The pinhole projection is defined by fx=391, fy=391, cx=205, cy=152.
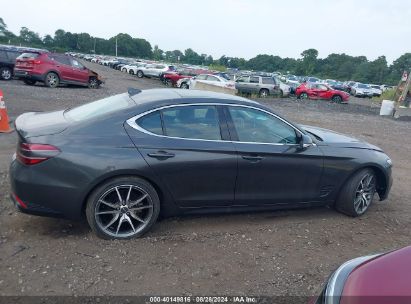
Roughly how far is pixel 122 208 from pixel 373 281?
2577mm

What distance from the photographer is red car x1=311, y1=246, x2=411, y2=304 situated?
1.89 m

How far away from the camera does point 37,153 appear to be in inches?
145

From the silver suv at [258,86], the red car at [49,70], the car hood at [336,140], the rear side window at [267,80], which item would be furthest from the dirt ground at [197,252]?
the rear side window at [267,80]

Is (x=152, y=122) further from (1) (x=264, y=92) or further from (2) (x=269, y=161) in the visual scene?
(1) (x=264, y=92)

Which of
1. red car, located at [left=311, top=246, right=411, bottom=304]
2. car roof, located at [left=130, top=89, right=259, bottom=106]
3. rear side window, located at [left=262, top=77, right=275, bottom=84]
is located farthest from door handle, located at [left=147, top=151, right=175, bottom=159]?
rear side window, located at [left=262, top=77, right=275, bottom=84]

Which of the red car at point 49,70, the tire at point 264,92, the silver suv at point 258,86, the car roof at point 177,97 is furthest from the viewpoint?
the tire at point 264,92

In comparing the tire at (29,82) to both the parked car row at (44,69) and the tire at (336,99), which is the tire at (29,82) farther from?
the tire at (336,99)

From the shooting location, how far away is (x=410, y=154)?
9875 millimetres

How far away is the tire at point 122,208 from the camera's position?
3846mm

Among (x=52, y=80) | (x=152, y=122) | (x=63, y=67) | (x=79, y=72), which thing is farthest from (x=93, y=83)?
(x=152, y=122)

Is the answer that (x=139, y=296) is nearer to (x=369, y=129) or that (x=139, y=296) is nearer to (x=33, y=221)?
(x=33, y=221)

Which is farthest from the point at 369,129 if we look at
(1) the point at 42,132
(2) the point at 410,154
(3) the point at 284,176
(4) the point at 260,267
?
(1) the point at 42,132

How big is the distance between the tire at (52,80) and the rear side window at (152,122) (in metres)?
15.6

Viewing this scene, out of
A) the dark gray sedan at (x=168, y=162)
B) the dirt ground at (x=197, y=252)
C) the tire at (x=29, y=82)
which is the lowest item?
the tire at (x=29, y=82)
